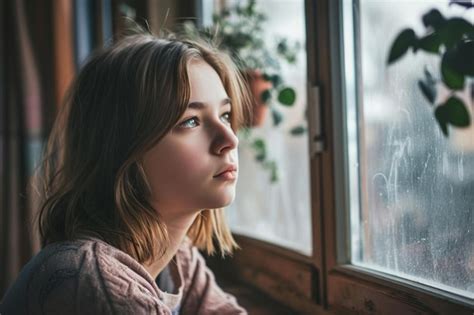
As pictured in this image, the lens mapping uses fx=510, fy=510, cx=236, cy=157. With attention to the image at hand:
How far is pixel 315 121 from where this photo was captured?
997 mm

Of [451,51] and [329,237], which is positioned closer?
[451,51]

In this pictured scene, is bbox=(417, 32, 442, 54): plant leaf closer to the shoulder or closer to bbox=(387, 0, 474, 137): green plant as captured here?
bbox=(387, 0, 474, 137): green plant

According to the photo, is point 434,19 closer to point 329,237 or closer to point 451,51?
point 451,51

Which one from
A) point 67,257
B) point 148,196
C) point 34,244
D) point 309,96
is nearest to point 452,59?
point 309,96

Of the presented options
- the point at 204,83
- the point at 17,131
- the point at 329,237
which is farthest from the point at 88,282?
the point at 17,131

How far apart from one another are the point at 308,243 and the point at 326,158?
38 cm

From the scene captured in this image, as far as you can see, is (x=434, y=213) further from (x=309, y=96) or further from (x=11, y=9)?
(x=11, y=9)

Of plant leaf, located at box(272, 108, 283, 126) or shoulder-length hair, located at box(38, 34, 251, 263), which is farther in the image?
plant leaf, located at box(272, 108, 283, 126)

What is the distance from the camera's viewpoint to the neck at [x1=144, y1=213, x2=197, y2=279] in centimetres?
90

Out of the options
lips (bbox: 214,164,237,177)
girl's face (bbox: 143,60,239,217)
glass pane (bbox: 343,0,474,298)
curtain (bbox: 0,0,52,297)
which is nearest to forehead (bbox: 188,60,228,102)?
girl's face (bbox: 143,60,239,217)

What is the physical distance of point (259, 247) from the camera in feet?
4.25

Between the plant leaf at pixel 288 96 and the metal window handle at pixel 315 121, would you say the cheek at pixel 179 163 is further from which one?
the plant leaf at pixel 288 96

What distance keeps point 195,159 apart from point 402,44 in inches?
14.1

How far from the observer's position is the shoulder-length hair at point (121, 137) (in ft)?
2.72
